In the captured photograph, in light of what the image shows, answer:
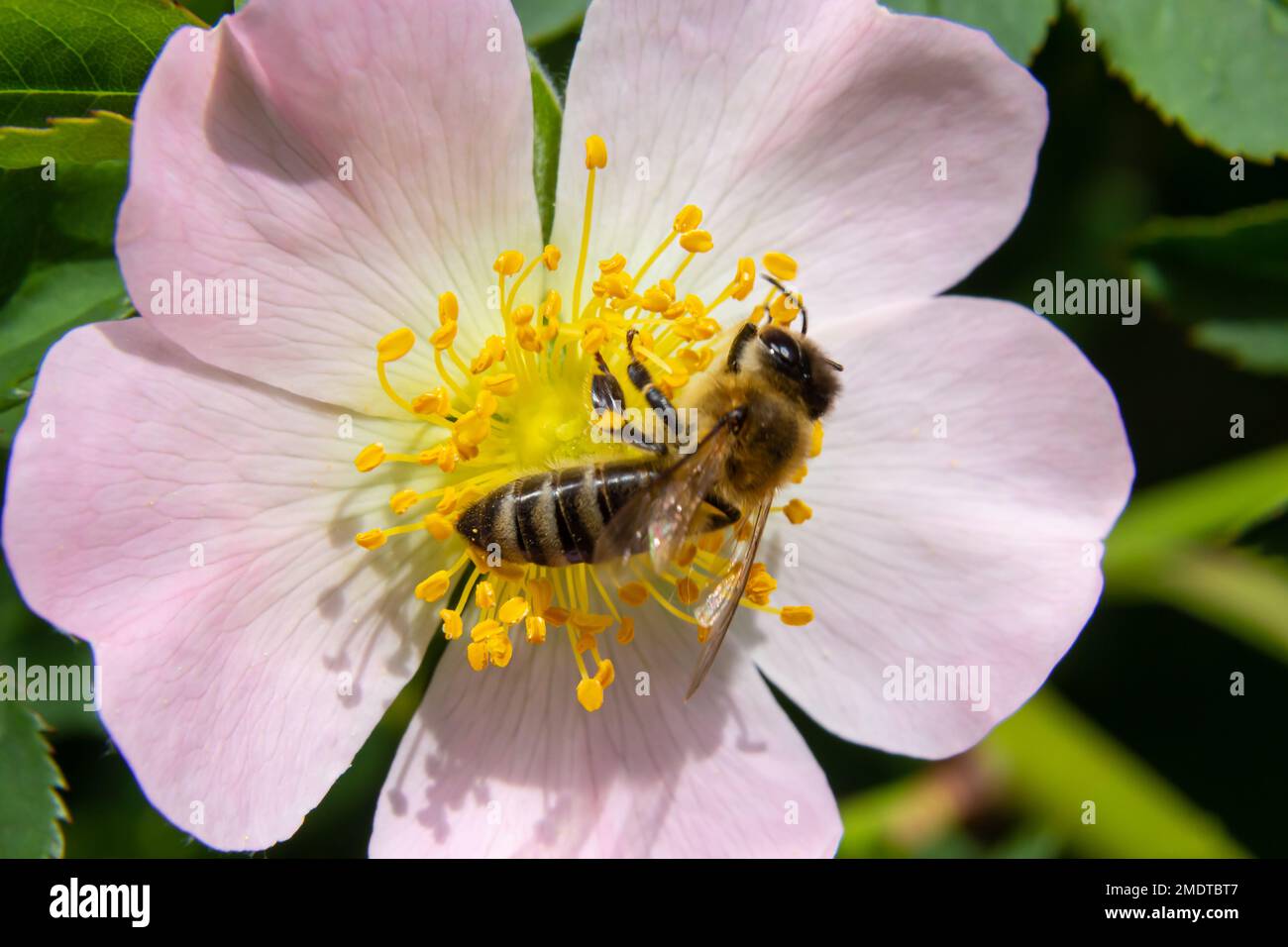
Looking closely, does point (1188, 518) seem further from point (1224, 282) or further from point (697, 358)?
point (697, 358)

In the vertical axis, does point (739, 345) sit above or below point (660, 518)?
above

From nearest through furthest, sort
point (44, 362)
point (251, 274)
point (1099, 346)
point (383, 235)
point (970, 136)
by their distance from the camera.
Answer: point (44, 362) → point (251, 274) → point (383, 235) → point (970, 136) → point (1099, 346)

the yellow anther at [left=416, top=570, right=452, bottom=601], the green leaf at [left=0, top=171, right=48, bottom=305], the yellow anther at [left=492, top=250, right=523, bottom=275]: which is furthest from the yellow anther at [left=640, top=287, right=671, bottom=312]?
the green leaf at [left=0, top=171, right=48, bottom=305]

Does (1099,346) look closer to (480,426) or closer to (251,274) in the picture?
(480,426)

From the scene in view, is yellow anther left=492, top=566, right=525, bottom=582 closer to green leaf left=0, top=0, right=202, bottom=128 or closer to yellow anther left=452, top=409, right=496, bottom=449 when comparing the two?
yellow anther left=452, top=409, right=496, bottom=449

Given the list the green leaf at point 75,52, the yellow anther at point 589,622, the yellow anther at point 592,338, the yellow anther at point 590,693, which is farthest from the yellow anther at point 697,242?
the green leaf at point 75,52

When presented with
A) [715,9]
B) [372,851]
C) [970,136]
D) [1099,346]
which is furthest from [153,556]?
[1099,346]

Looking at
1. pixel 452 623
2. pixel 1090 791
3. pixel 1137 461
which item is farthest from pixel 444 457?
pixel 1137 461
